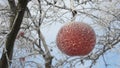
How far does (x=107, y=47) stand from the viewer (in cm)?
962

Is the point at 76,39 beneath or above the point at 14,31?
above

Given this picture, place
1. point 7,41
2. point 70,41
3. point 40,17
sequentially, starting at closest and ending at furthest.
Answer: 1. point 70,41
2. point 7,41
3. point 40,17

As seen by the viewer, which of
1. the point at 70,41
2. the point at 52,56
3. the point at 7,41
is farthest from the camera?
the point at 52,56

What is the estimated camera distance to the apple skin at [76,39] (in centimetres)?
323

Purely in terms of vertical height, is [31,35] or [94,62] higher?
[31,35]

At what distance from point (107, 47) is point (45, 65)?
1852 mm

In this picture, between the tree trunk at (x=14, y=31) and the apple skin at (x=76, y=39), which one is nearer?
the apple skin at (x=76, y=39)

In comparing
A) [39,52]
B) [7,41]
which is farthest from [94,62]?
[7,41]

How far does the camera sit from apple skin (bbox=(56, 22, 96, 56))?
323 centimetres

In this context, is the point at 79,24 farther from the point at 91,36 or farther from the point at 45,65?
the point at 45,65

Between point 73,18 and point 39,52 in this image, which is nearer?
point 73,18

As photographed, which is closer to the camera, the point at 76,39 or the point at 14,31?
the point at 76,39

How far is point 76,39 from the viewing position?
10.6 feet

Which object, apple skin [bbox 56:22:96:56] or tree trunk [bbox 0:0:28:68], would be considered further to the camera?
tree trunk [bbox 0:0:28:68]
